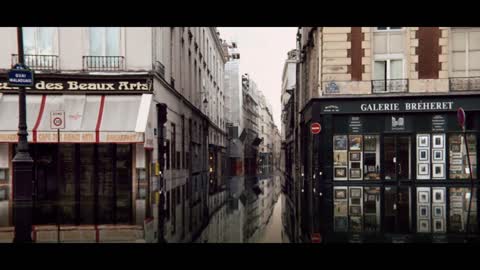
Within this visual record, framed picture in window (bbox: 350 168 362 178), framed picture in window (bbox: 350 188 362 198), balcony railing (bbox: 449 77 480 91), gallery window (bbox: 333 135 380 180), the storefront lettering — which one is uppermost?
balcony railing (bbox: 449 77 480 91)

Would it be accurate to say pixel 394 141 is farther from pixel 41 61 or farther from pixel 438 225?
pixel 41 61

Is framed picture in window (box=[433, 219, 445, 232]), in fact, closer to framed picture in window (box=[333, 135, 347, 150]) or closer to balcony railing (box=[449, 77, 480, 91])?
framed picture in window (box=[333, 135, 347, 150])

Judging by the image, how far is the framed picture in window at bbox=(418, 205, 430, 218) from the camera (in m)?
12.1

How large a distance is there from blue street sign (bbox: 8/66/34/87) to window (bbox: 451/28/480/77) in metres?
21.0

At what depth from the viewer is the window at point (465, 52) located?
25.8 m

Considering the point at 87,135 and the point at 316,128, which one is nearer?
the point at 87,135

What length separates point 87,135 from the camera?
21188 millimetres

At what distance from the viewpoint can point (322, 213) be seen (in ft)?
42.0

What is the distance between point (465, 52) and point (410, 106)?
419 centimetres

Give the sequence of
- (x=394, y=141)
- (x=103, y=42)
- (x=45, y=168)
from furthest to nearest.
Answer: (x=394, y=141), (x=103, y=42), (x=45, y=168)

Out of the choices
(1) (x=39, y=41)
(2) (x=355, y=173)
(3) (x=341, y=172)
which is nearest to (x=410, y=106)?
(2) (x=355, y=173)

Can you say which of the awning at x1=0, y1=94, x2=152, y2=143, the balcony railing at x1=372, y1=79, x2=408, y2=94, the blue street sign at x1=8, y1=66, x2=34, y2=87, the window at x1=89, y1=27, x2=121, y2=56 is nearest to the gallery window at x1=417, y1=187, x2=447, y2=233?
the balcony railing at x1=372, y1=79, x2=408, y2=94
